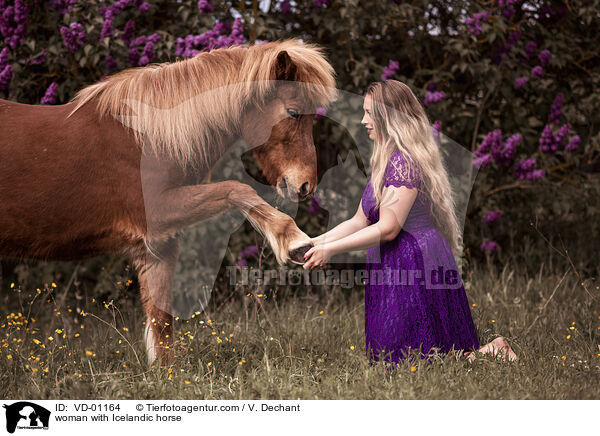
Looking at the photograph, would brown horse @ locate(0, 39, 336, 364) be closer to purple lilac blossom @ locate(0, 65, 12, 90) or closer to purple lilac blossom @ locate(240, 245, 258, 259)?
purple lilac blossom @ locate(0, 65, 12, 90)

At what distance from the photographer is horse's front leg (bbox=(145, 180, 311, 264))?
8.53 ft

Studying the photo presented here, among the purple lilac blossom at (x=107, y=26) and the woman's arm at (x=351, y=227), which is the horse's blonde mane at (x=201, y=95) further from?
the purple lilac blossom at (x=107, y=26)

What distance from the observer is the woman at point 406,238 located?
290 centimetres

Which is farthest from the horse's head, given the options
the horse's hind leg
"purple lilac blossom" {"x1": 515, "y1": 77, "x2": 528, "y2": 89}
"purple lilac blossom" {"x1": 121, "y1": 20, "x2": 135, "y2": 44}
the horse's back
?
"purple lilac blossom" {"x1": 515, "y1": 77, "x2": 528, "y2": 89}

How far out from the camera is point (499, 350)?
304cm

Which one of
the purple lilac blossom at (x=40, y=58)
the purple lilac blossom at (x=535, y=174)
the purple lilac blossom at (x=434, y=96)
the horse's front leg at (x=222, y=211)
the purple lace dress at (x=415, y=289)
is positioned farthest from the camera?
the purple lilac blossom at (x=535, y=174)

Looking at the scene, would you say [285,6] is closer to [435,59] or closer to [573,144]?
[435,59]

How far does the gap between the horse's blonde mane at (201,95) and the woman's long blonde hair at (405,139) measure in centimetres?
29

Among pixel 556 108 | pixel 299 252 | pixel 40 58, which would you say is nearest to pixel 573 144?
pixel 556 108

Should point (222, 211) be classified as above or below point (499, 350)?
above

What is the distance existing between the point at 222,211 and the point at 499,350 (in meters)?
1.65

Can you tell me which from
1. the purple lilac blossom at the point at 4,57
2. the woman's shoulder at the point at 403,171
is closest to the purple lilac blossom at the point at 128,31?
the purple lilac blossom at the point at 4,57

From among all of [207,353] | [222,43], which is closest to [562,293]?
[207,353]
